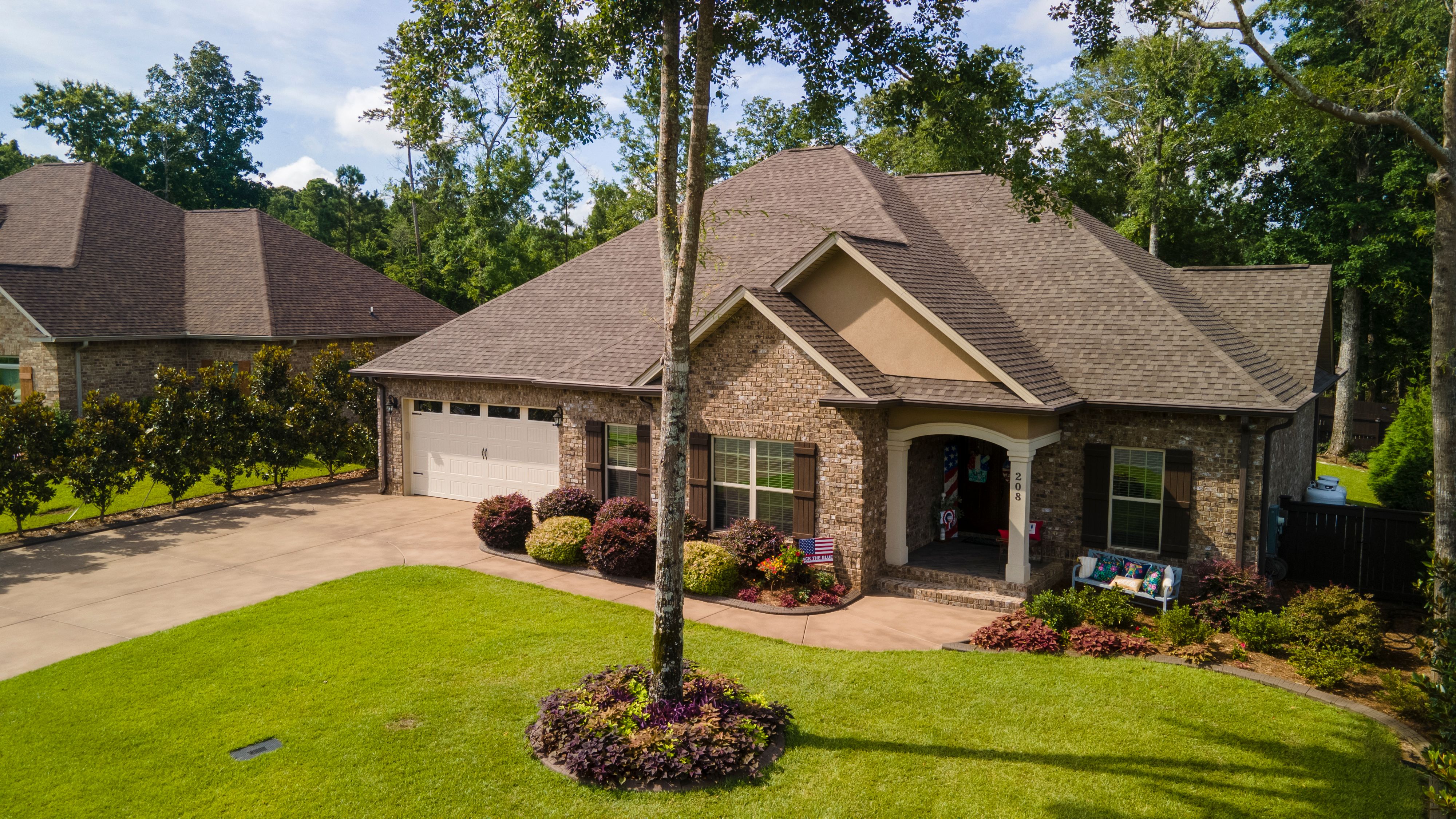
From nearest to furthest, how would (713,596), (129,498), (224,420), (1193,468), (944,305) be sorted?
(1193,468) < (713,596) < (944,305) < (224,420) < (129,498)

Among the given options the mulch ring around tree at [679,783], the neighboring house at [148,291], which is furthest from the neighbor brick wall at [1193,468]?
the neighboring house at [148,291]

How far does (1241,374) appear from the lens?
43.8 feet

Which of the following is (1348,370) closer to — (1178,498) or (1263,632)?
(1178,498)

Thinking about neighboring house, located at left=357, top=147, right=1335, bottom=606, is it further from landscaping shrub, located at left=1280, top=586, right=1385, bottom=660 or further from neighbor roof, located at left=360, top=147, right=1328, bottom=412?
landscaping shrub, located at left=1280, top=586, right=1385, bottom=660

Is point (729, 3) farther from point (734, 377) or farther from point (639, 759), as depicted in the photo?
point (639, 759)

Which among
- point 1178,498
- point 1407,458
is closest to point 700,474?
point 1178,498

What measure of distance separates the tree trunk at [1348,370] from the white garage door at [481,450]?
90.0ft

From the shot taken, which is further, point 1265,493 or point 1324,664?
point 1265,493

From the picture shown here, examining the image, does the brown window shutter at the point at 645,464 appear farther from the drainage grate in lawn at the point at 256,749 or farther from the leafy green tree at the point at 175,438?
the leafy green tree at the point at 175,438

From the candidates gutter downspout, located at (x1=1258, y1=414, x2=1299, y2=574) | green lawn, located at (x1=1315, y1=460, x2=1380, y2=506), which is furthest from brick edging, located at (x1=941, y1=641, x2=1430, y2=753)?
green lawn, located at (x1=1315, y1=460, x2=1380, y2=506)

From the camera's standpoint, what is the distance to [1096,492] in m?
14.2

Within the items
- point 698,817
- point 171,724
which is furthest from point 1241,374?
point 171,724

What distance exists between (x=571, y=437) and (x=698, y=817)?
11117 mm

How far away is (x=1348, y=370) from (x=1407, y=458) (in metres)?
12.0
